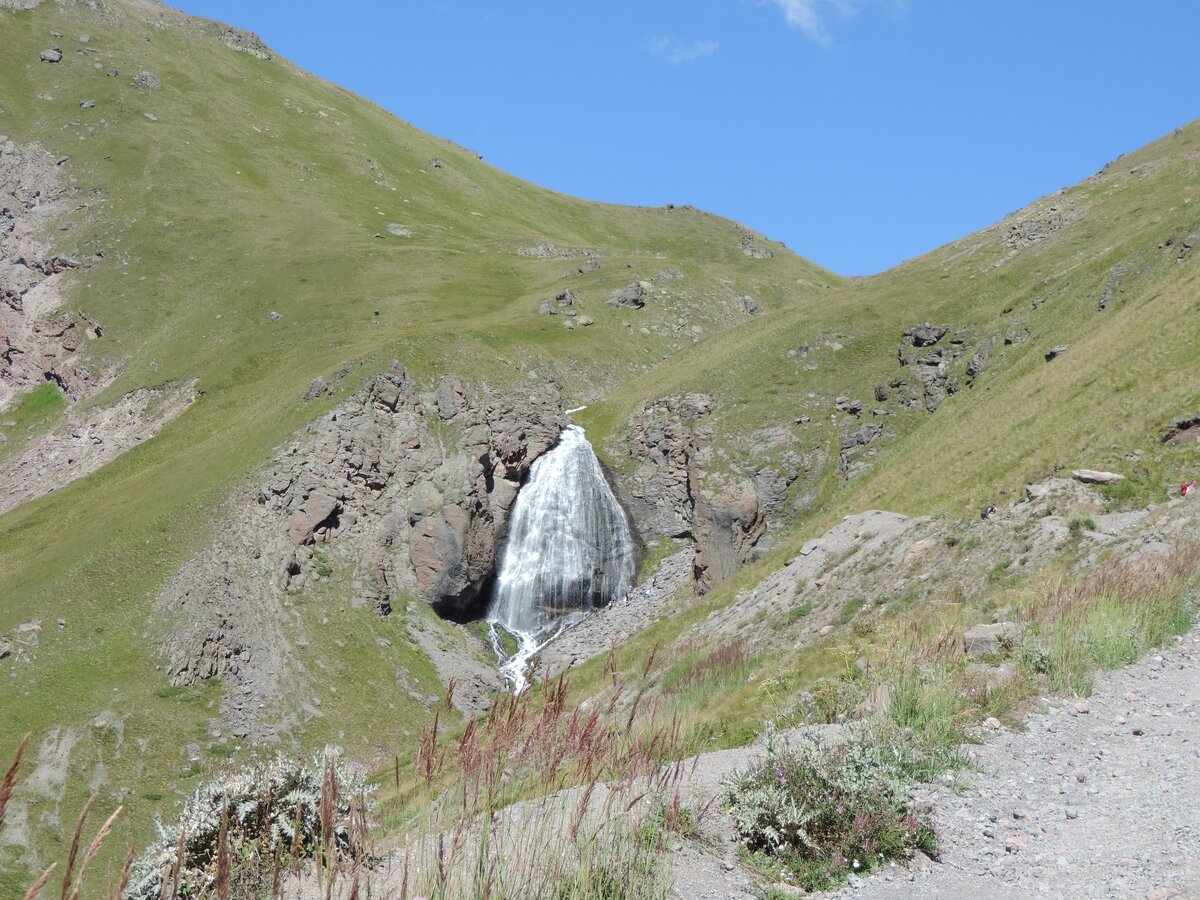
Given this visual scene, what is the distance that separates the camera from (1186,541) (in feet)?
51.7

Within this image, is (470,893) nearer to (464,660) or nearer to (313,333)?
(464,660)

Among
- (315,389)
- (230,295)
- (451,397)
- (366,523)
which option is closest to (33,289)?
(230,295)

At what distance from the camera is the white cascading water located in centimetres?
5453

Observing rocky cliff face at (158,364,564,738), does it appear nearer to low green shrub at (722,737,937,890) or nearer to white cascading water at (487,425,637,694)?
white cascading water at (487,425,637,694)

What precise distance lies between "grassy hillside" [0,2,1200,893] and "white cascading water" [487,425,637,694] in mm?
7592

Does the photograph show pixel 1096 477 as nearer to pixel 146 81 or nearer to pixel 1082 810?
pixel 1082 810

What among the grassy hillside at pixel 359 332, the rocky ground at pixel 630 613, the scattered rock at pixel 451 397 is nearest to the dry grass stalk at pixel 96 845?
the grassy hillside at pixel 359 332

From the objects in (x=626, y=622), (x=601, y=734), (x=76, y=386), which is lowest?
(x=626, y=622)

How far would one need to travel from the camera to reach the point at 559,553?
186ft

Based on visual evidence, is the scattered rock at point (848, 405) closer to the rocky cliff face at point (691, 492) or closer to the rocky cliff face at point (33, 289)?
the rocky cliff face at point (691, 492)

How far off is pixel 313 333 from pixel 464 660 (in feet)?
141

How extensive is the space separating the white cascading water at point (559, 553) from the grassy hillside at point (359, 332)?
759 cm

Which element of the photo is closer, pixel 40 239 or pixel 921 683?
pixel 921 683

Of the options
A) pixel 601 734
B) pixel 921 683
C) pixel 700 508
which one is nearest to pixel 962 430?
pixel 700 508
